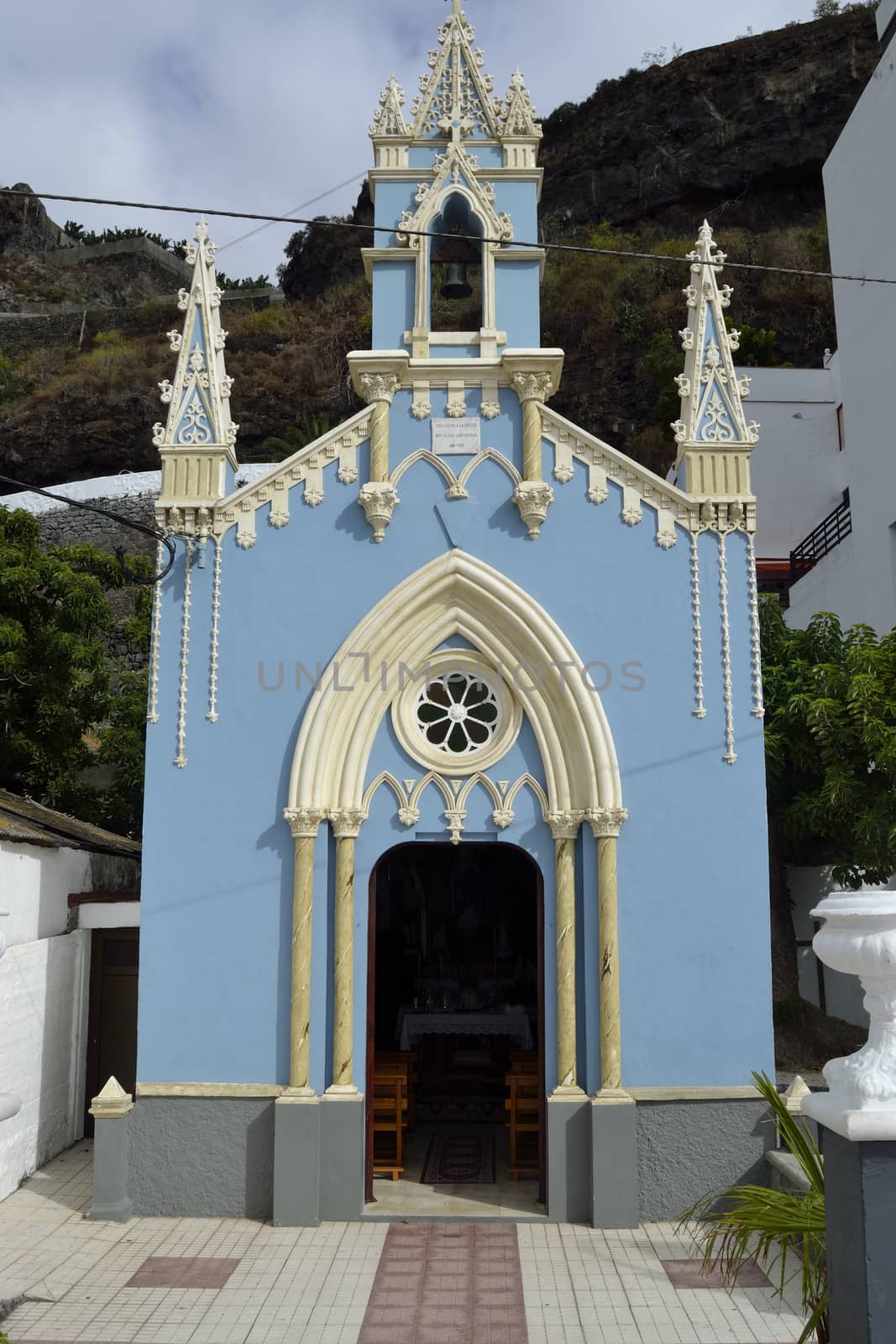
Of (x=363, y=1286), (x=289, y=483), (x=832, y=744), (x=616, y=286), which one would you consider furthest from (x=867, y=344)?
(x=616, y=286)

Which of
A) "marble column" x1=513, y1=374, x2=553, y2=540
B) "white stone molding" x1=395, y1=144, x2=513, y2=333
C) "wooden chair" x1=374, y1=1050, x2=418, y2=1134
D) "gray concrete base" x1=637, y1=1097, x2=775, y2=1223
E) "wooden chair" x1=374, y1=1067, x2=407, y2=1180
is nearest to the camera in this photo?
"gray concrete base" x1=637, y1=1097, x2=775, y2=1223

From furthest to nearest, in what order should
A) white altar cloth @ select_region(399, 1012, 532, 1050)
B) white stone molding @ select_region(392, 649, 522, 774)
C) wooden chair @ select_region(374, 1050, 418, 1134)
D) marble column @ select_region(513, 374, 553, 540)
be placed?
white altar cloth @ select_region(399, 1012, 532, 1050) → wooden chair @ select_region(374, 1050, 418, 1134) → marble column @ select_region(513, 374, 553, 540) → white stone molding @ select_region(392, 649, 522, 774)

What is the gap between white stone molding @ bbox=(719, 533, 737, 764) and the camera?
968cm

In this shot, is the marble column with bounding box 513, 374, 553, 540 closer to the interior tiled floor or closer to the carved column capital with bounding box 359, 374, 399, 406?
the carved column capital with bounding box 359, 374, 399, 406

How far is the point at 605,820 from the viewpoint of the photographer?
950cm

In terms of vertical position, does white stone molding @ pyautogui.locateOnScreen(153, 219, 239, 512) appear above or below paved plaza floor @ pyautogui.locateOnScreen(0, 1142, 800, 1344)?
above

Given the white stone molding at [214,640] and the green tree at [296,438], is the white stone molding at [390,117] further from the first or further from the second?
the green tree at [296,438]

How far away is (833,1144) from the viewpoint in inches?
Result: 179

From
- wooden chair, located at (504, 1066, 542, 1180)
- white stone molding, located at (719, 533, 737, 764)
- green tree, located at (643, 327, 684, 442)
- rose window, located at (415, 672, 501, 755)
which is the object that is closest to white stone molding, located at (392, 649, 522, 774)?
rose window, located at (415, 672, 501, 755)

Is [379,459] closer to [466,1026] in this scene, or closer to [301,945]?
[301,945]

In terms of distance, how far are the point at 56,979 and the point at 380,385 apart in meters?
6.61

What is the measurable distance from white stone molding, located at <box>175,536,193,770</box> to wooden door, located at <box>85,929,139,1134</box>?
11.8ft

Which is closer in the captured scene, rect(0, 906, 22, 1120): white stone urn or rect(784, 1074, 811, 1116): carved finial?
rect(0, 906, 22, 1120): white stone urn

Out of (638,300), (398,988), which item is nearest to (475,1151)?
(398,988)
